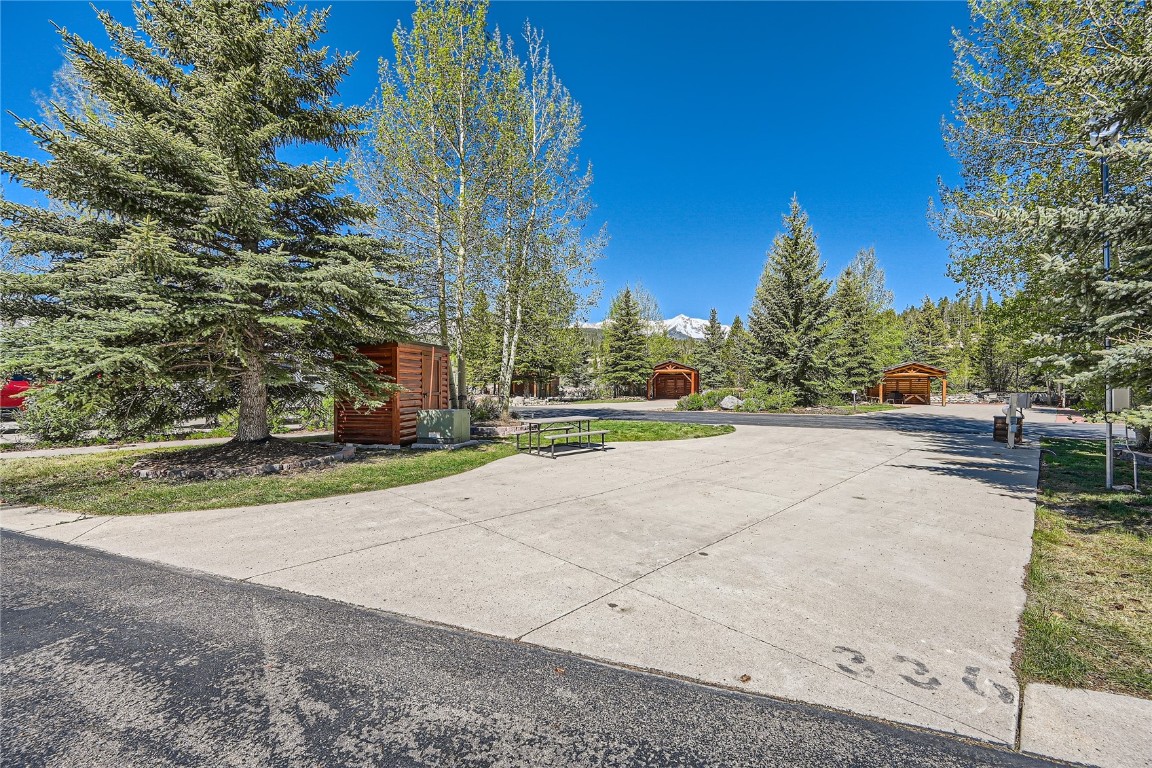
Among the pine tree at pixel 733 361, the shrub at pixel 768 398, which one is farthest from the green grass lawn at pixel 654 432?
the pine tree at pixel 733 361

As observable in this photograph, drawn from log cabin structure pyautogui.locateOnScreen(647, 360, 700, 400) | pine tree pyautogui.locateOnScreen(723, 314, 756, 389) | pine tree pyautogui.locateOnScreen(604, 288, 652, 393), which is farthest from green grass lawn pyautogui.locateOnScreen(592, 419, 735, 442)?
pine tree pyautogui.locateOnScreen(723, 314, 756, 389)

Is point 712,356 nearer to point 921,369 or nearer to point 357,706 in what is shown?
point 921,369

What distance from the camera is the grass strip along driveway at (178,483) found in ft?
19.7

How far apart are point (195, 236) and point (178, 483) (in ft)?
13.9

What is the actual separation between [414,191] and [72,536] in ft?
40.2

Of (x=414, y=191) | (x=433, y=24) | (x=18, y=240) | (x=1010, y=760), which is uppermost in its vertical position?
(x=433, y=24)

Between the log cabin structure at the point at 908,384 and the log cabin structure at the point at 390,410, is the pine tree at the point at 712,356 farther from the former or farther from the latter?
the log cabin structure at the point at 390,410

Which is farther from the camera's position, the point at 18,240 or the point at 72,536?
the point at 18,240

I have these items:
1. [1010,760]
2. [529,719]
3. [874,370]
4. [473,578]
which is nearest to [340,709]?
[529,719]

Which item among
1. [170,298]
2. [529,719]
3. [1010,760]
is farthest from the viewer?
[170,298]

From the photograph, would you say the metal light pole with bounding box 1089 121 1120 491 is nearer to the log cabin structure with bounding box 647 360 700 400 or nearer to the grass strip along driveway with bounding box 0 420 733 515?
the grass strip along driveway with bounding box 0 420 733 515

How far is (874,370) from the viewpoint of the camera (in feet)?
110

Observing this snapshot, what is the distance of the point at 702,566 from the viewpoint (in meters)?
3.98

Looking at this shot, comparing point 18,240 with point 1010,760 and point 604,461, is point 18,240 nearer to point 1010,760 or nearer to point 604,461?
point 604,461
